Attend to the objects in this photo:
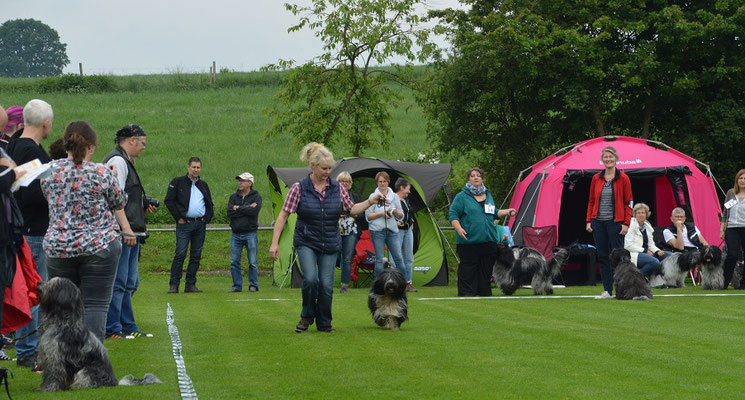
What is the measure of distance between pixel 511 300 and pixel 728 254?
348 cm

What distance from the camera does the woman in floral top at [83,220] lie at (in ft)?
17.0

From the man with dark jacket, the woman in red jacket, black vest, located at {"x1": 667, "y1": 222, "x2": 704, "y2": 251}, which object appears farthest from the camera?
black vest, located at {"x1": 667, "y1": 222, "x2": 704, "y2": 251}

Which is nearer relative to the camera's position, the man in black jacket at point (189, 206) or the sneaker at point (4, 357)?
the sneaker at point (4, 357)

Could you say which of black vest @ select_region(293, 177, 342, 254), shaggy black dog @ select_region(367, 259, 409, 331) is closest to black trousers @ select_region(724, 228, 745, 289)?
shaggy black dog @ select_region(367, 259, 409, 331)

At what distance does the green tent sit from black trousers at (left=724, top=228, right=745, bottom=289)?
4.26m

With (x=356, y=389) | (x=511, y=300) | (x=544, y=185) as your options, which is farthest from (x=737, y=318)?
(x=544, y=185)

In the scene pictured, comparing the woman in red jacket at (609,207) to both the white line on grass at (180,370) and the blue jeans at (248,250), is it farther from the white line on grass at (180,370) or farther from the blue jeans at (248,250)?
the blue jeans at (248,250)

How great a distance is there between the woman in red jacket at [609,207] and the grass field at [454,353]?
2.46ft

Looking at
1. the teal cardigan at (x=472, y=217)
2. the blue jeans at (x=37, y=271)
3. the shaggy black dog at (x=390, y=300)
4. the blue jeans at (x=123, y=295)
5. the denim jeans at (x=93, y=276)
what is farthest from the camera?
the teal cardigan at (x=472, y=217)

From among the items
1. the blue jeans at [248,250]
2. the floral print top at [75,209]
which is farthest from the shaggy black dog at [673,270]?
the floral print top at [75,209]

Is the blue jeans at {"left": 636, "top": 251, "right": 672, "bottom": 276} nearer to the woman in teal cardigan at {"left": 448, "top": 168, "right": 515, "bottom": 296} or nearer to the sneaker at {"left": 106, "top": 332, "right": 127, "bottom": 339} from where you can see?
the woman in teal cardigan at {"left": 448, "top": 168, "right": 515, "bottom": 296}

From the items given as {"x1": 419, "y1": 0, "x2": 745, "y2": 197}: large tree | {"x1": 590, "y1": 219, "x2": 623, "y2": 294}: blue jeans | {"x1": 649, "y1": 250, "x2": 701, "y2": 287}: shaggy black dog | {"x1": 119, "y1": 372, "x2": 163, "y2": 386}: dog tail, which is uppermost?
{"x1": 419, "y1": 0, "x2": 745, "y2": 197}: large tree

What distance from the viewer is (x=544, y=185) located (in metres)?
14.5

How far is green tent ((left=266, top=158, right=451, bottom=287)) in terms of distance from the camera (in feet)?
45.9
